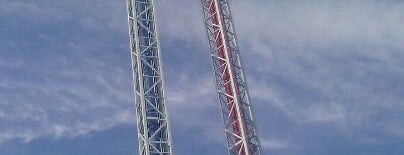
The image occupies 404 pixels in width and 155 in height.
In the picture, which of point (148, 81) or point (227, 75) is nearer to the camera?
point (148, 81)

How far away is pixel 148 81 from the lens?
4094 cm

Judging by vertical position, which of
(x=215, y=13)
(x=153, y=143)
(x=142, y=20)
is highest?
(x=215, y=13)

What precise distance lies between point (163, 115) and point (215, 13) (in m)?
14.5

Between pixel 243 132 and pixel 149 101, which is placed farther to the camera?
pixel 243 132

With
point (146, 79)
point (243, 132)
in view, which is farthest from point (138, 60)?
point (243, 132)

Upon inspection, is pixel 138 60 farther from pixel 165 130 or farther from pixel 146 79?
pixel 165 130

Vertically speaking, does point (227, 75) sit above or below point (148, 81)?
above

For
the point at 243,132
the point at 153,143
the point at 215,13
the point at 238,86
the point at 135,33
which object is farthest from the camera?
the point at 215,13

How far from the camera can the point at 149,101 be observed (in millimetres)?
39750

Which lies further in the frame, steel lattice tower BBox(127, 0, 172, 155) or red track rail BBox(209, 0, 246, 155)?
red track rail BBox(209, 0, 246, 155)

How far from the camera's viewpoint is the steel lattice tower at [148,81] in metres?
38.7

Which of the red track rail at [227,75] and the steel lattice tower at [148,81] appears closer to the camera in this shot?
the steel lattice tower at [148,81]

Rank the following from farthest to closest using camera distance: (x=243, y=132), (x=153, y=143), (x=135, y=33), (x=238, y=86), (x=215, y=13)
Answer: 1. (x=215, y=13)
2. (x=238, y=86)
3. (x=243, y=132)
4. (x=135, y=33)
5. (x=153, y=143)

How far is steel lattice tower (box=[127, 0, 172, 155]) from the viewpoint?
38.7 m
